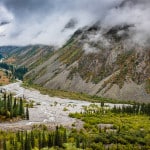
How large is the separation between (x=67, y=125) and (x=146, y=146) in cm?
3897

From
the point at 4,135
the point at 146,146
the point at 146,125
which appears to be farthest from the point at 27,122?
the point at 146,146

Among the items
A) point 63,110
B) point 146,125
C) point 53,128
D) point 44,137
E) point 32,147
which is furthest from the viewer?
point 63,110

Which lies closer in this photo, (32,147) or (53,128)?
(32,147)

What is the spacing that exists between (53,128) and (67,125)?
8520 millimetres

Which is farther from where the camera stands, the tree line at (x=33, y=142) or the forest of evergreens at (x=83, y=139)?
the forest of evergreens at (x=83, y=139)

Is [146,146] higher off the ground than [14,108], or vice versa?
[14,108]

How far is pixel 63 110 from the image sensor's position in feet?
585

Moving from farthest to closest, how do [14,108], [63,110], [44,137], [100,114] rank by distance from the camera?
[63,110] < [100,114] < [14,108] < [44,137]

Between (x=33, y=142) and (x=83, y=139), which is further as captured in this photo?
(x=83, y=139)

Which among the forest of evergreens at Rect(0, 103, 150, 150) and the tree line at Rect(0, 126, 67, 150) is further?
the forest of evergreens at Rect(0, 103, 150, 150)

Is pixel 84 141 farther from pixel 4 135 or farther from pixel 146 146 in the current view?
pixel 4 135

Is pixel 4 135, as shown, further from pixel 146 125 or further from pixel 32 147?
pixel 146 125

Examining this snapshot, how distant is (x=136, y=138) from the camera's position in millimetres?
103438

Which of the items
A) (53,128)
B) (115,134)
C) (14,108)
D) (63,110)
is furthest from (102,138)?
(63,110)
